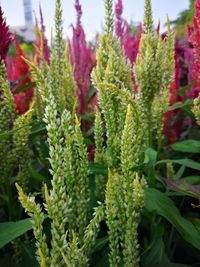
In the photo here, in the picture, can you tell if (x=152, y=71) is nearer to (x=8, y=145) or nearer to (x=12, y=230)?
(x=8, y=145)

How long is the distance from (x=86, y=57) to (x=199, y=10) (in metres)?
1.00

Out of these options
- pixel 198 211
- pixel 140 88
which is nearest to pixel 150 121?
pixel 140 88

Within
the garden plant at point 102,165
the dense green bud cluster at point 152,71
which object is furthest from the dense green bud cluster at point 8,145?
the dense green bud cluster at point 152,71

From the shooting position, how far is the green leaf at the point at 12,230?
1000 millimetres

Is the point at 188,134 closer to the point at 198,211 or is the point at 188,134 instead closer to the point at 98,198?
the point at 198,211

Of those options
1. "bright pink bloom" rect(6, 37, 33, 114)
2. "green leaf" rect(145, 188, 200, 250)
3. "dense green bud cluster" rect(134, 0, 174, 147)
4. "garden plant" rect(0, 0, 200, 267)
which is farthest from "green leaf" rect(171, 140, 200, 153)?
"bright pink bloom" rect(6, 37, 33, 114)

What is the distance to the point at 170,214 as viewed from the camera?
113 cm

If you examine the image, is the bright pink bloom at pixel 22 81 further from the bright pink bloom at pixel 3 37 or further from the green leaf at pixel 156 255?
the green leaf at pixel 156 255

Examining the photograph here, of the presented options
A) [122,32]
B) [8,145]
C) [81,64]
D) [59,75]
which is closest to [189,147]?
[59,75]

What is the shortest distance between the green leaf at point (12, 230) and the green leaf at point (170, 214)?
359mm

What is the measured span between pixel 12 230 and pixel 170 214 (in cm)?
45

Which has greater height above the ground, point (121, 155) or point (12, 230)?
point (121, 155)

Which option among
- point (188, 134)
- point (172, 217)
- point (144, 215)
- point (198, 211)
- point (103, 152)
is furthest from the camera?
point (188, 134)

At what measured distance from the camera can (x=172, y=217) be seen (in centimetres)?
112
